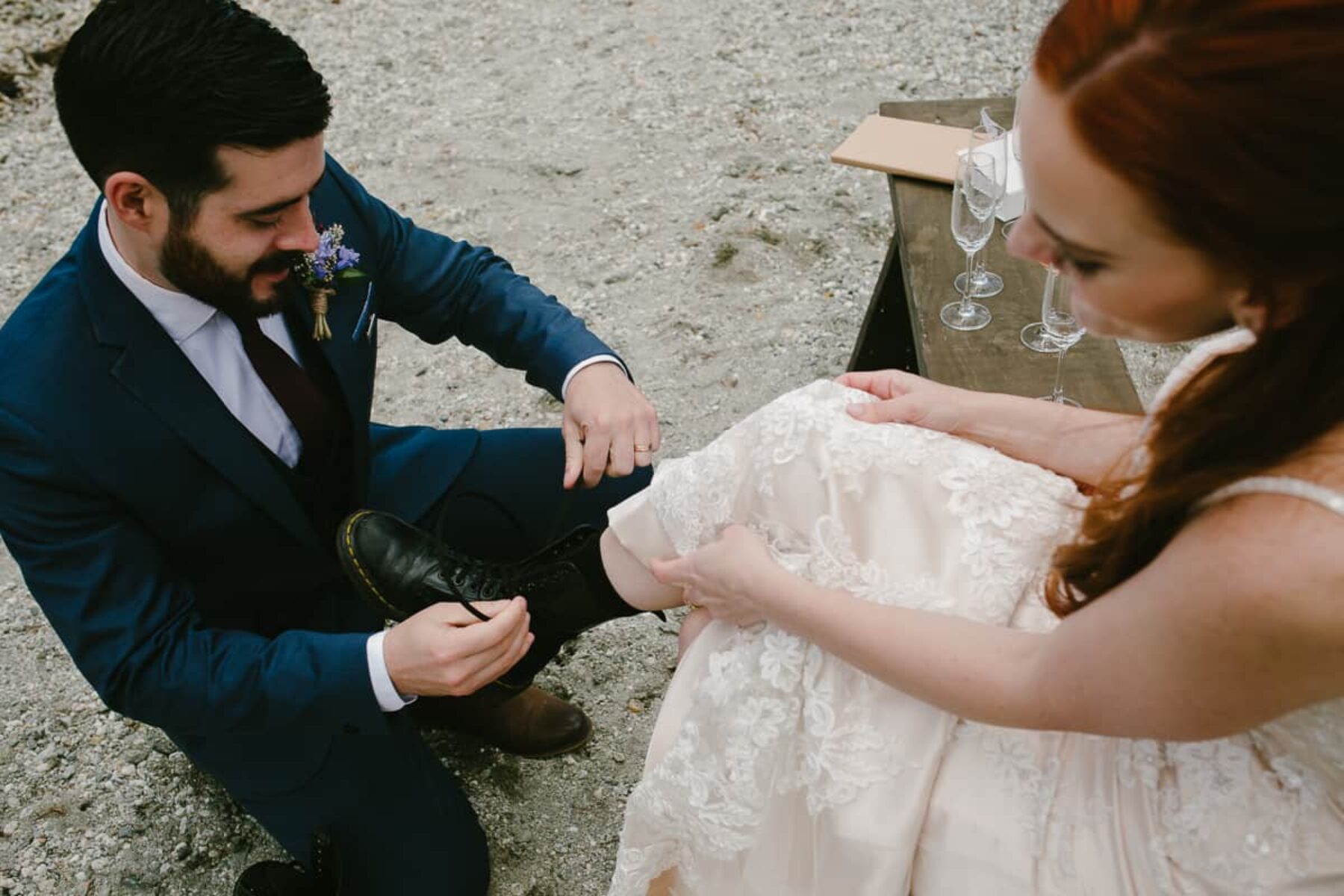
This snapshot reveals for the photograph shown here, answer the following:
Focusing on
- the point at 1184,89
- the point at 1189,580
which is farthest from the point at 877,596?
A: the point at 1184,89

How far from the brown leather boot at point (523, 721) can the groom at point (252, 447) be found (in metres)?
0.12

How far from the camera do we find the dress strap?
1.05 metres

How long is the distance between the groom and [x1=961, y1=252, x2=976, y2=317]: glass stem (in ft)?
2.75

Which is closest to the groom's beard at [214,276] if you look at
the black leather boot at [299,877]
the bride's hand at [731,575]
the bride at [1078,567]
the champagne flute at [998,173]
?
the bride at [1078,567]

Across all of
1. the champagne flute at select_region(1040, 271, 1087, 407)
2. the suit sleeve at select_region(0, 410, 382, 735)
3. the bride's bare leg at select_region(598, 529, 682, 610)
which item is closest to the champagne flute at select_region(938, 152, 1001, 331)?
the champagne flute at select_region(1040, 271, 1087, 407)

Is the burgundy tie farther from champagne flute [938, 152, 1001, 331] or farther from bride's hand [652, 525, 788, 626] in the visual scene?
champagne flute [938, 152, 1001, 331]

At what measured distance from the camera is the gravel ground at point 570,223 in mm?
2508

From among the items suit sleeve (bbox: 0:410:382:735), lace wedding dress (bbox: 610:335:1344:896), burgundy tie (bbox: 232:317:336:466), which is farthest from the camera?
burgundy tie (bbox: 232:317:336:466)

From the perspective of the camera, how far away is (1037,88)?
114 centimetres

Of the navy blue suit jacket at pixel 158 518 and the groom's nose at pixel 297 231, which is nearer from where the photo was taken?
the navy blue suit jacket at pixel 158 518

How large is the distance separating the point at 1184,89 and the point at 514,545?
5.76ft

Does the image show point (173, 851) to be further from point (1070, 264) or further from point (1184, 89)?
point (1184, 89)

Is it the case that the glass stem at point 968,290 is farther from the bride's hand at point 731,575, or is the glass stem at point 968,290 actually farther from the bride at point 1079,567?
the bride's hand at point 731,575

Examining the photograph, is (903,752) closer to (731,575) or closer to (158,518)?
(731,575)
